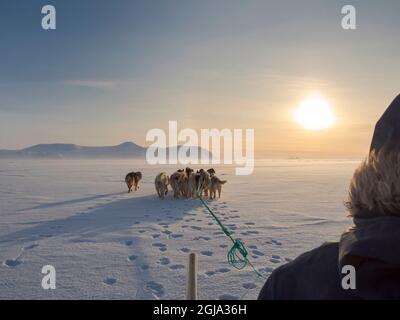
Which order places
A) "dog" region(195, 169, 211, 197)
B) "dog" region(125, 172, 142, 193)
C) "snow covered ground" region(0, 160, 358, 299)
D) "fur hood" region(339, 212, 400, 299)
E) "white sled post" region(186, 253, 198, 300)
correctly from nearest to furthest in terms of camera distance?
1. "fur hood" region(339, 212, 400, 299)
2. "white sled post" region(186, 253, 198, 300)
3. "snow covered ground" region(0, 160, 358, 299)
4. "dog" region(195, 169, 211, 197)
5. "dog" region(125, 172, 142, 193)

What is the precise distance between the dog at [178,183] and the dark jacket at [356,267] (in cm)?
855

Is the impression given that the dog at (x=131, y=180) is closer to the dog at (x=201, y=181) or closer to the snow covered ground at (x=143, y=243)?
the snow covered ground at (x=143, y=243)

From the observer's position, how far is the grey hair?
0.97 metres

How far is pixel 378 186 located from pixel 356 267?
0.91 ft

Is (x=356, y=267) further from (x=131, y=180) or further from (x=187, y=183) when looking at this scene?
(x=131, y=180)

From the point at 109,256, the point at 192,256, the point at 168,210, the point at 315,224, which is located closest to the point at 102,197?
the point at 168,210

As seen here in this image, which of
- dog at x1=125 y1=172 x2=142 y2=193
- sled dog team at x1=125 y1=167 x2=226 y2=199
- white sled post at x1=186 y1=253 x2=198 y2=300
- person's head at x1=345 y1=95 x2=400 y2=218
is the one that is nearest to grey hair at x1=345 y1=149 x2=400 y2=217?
person's head at x1=345 y1=95 x2=400 y2=218

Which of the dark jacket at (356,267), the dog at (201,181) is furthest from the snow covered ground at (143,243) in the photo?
the dark jacket at (356,267)

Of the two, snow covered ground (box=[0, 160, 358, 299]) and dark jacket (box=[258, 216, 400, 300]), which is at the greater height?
dark jacket (box=[258, 216, 400, 300])

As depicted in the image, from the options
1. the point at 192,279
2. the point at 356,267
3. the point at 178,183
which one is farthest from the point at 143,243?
the point at 178,183

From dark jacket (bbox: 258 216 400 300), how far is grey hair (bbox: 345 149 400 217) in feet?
0.16

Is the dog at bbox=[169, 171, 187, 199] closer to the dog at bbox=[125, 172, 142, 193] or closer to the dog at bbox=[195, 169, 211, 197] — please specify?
the dog at bbox=[195, 169, 211, 197]
